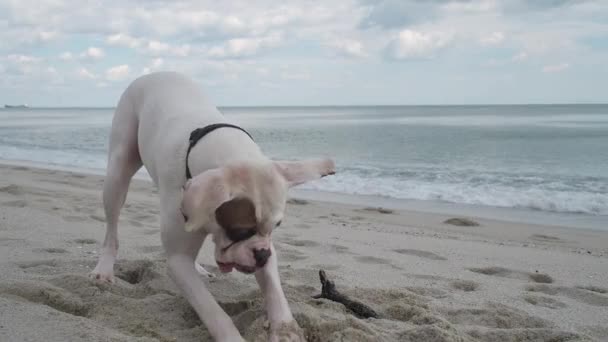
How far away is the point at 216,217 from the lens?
2418mm

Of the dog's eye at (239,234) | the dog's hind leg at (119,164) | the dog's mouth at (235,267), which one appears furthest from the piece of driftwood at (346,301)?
the dog's hind leg at (119,164)

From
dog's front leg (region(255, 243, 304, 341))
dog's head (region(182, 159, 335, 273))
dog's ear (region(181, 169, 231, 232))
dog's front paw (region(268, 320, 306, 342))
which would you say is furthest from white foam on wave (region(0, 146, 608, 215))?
dog's ear (region(181, 169, 231, 232))

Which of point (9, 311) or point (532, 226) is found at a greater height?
point (9, 311)

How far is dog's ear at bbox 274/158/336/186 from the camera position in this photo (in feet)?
8.25

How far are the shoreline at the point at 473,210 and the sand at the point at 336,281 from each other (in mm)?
908

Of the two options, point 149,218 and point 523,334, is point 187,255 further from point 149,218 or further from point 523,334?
point 149,218

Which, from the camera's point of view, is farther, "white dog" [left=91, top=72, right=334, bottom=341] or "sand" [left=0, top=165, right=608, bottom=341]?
"sand" [left=0, top=165, right=608, bottom=341]

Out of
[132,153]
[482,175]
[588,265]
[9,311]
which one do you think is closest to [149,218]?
[132,153]

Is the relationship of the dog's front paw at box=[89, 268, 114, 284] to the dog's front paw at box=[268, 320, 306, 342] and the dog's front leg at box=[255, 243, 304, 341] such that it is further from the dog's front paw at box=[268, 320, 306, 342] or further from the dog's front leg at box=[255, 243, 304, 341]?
the dog's front paw at box=[268, 320, 306, 342]

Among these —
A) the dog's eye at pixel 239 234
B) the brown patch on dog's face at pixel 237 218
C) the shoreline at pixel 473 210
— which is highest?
the brown patch on dog's face at pixel 237 218

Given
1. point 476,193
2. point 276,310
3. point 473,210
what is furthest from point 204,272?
point 476,193

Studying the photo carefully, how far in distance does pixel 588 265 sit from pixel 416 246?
1.58 m

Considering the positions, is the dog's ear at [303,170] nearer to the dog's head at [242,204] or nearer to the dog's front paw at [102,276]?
the dog's head at [242,204]

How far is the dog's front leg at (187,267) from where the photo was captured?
2.86 metres
